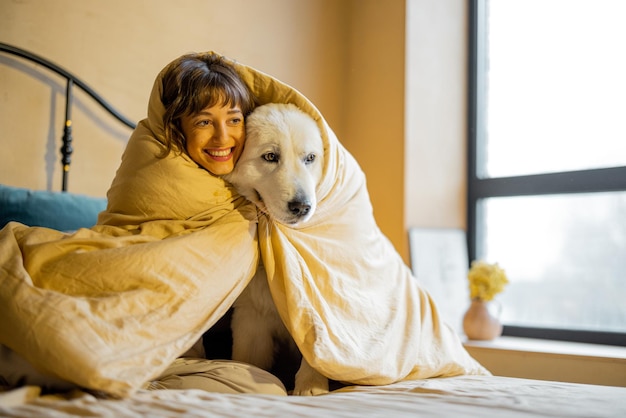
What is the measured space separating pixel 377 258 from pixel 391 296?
11 cm

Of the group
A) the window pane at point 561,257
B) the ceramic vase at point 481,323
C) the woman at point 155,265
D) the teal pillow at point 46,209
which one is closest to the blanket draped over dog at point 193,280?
the woman at point 155,265

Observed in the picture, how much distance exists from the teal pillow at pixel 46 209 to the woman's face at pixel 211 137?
1.75 feet

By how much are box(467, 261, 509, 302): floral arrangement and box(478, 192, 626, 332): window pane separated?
36 centimetres

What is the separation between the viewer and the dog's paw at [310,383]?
1386 millimetres

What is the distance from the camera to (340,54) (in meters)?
3.31

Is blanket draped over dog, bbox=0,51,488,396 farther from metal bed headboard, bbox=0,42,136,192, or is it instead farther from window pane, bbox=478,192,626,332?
window pane, bbox=478,192,626,332

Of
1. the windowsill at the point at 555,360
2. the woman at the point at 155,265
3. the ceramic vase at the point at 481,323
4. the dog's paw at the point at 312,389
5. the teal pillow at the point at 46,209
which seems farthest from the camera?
the ceramic vase at the point at 481,323

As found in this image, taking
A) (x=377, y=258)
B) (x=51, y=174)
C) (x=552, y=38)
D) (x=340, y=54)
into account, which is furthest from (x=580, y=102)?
(x=51, y=174)

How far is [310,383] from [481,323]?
1518 millimetres

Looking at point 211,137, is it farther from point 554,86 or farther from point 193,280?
point 554,86

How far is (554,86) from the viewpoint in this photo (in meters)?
3.04

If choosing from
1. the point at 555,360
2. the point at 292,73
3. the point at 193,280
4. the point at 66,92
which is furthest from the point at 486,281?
the point at 66,92

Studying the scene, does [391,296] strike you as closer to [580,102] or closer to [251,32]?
[251,32]

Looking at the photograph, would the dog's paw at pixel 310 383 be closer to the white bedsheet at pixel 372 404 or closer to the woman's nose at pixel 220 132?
the white bedsheet at pixel 372 404
